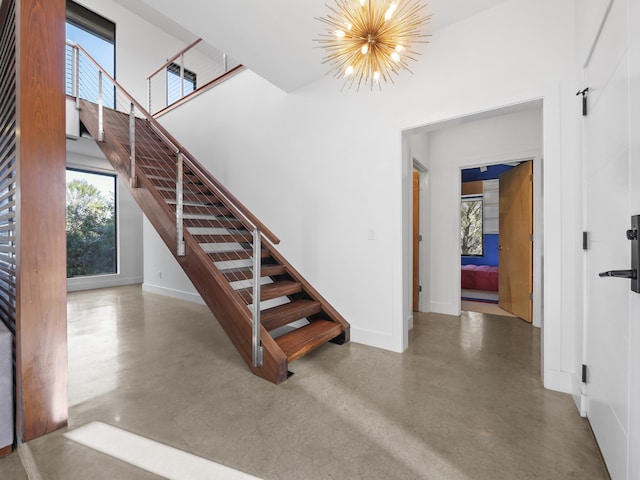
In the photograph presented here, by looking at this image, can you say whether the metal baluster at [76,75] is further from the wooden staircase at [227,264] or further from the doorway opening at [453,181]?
the doorway opening at [453,181]

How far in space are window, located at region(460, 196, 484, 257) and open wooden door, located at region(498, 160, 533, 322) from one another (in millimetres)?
2809

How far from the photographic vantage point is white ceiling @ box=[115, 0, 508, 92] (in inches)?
87.7

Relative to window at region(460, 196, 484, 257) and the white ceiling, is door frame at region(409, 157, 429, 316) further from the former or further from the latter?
window at region(460, 196, 484, 257)

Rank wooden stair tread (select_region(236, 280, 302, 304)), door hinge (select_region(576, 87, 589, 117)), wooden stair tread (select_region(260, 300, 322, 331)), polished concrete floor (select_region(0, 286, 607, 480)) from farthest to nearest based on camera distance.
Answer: wooden stair tread (select_region(236, 280, 302, 304)) < wooden stair tread (select_region(260, 300, 322, 331)) < door hinge (select_region(576, 87, 589, 117)) < polished concrete floor (select_region(0, 286, 607, 480))

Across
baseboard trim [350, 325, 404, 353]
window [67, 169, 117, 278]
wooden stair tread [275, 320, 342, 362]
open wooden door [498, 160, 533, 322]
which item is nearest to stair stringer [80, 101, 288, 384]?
wooden stair tread [275, 320, 342, 362]

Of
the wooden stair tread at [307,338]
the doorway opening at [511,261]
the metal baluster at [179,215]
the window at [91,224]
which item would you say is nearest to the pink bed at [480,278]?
the doorway opening at [511,261]

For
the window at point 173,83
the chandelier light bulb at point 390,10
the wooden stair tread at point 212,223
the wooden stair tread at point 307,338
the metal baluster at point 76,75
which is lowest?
the wooden stair tread at point 307,338

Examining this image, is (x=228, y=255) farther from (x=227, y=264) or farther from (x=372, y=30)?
(x=372, y=30)

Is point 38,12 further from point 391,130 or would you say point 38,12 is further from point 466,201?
point 466,201

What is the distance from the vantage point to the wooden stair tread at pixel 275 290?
2.81 m

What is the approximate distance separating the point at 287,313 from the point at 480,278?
444 centimetres

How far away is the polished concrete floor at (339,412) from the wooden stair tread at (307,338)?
15 centimetres

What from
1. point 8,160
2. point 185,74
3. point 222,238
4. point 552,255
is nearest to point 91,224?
point 185,74

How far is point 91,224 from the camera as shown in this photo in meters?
6.37
